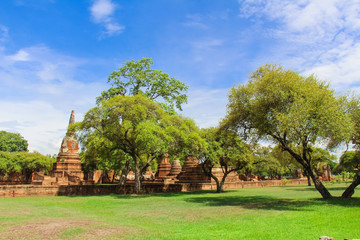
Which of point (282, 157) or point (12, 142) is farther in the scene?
point (12, 142)

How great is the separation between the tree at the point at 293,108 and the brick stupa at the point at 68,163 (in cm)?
2983

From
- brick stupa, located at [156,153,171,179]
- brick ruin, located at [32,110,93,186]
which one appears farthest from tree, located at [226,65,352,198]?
brick ruin, located at [32,110,93,186]

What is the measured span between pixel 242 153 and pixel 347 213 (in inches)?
539

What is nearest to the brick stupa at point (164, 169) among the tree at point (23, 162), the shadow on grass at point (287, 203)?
the tree at point (23, 162)

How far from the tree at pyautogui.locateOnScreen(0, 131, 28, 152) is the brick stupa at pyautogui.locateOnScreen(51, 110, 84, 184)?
27436mm

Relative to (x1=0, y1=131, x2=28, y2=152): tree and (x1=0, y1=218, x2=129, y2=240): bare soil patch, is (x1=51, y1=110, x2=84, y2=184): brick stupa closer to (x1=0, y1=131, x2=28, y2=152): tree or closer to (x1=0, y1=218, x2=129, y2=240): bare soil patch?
(x1=0, y1=131, x2=28, y2=152): tree

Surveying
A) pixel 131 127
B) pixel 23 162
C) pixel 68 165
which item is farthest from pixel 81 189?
pixel 23 162

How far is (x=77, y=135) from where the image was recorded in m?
22.0

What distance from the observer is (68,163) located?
40812mm

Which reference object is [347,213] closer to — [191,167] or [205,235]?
[205,235]

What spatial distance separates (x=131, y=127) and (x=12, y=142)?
55.3 m

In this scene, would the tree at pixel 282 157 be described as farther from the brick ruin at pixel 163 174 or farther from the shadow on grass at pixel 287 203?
the brick ruin at pixel 163 174

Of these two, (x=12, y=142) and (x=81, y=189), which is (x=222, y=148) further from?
(x=12, y=142)

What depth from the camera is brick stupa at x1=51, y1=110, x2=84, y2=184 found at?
39.6 m
